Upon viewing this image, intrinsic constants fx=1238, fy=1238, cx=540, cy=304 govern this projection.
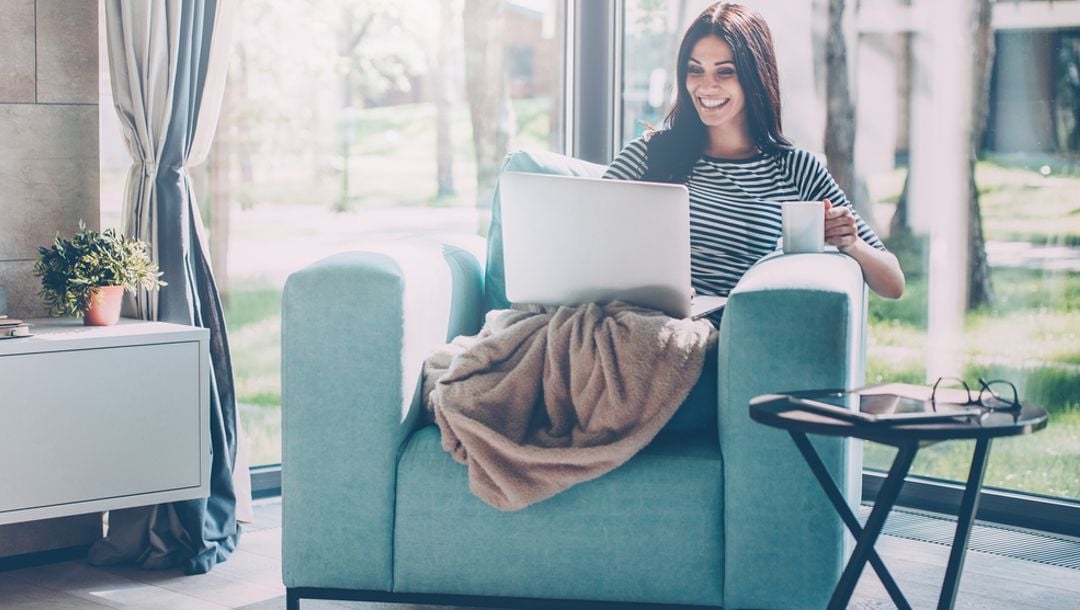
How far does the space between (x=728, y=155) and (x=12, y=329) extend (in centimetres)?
152

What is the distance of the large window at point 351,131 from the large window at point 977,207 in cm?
75

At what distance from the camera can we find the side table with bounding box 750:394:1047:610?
5.10 feet

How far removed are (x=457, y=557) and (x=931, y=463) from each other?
1.57 meters

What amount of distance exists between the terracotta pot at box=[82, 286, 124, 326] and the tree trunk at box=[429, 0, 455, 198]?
3.99 feet

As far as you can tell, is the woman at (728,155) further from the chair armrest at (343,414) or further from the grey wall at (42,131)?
the grey wall at (42,131)

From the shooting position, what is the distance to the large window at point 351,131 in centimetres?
341

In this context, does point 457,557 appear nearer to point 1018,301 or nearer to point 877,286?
point 877,286

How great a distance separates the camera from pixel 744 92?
2.69 meters

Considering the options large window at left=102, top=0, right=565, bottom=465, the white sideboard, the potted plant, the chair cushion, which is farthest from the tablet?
large window at left=102, top=0, right=565, bottom=465

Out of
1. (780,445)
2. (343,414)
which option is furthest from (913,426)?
(343,414)

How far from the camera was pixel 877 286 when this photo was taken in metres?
2.43

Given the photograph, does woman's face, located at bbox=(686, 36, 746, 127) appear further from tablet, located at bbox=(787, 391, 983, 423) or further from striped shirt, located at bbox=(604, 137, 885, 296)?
tablet, located at bbox=(787, 391, 983, 423)

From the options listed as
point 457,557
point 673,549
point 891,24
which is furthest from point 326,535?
point 891,24

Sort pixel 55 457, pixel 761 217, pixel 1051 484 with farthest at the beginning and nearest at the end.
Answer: pixel 1051 484
pixel 761 217
pixel 55 457
